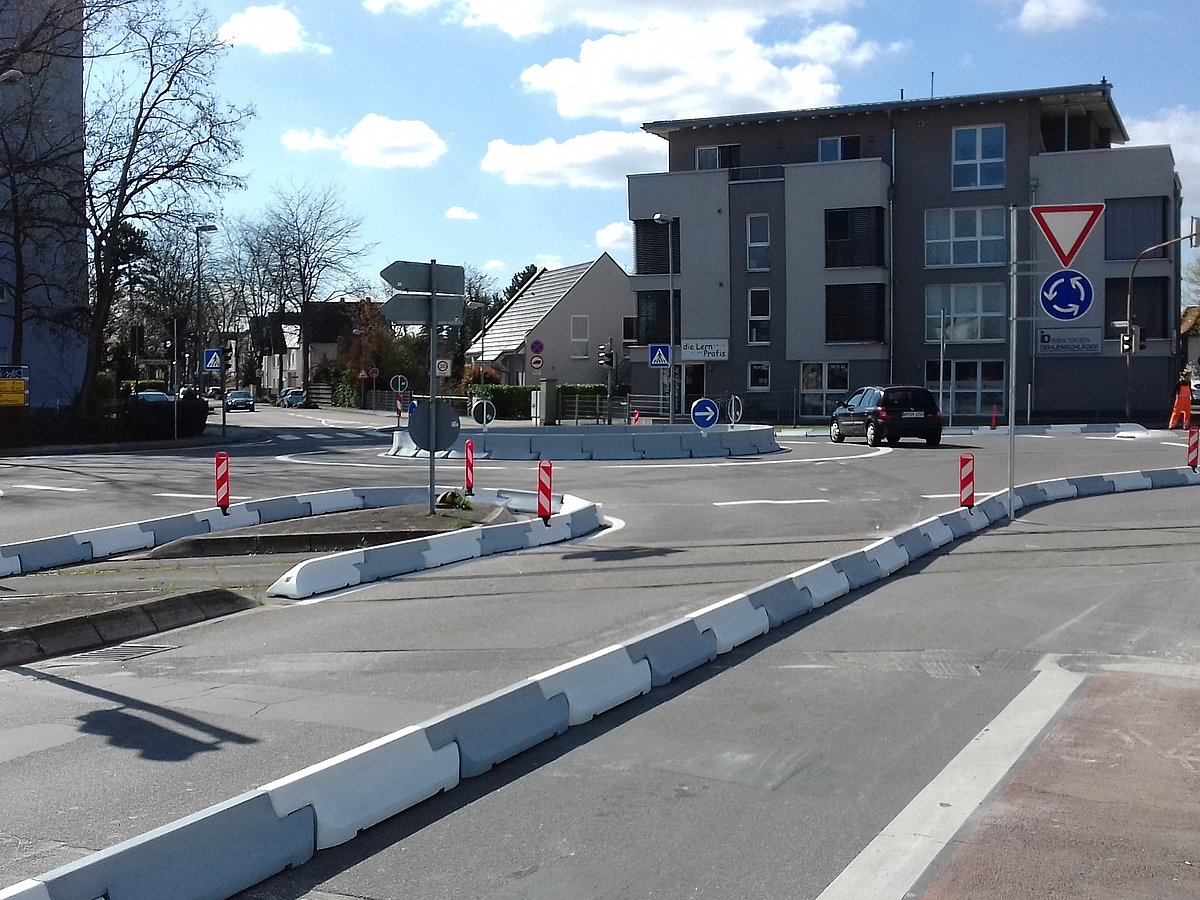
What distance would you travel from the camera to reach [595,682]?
7285mm

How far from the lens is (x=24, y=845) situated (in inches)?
201

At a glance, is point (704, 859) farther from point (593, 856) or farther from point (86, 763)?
point (86, 763)

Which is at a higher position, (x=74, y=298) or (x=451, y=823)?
(x=74, y=298)

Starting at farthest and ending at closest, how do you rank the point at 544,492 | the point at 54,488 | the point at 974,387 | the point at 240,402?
the point at 240,402, the point at 974,387, the point at 54,488, the point at 544,492

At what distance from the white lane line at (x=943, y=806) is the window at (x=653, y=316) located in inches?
1892

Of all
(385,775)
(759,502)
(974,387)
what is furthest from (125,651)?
(974,387)

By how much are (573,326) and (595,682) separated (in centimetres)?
7071

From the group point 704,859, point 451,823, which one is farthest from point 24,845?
point 704,859

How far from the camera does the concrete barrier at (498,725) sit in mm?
6051

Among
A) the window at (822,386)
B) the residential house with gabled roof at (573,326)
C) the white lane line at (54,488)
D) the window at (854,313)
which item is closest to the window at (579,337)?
the residential house with gabled roof at (573,326)

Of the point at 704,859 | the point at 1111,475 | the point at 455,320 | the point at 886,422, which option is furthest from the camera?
the point at 886,422

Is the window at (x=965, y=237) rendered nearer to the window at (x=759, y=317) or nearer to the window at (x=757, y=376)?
the window at (x=759, y=317)

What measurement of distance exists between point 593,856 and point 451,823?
746 millimetres

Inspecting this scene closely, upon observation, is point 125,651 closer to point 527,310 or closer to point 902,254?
point 902,254
